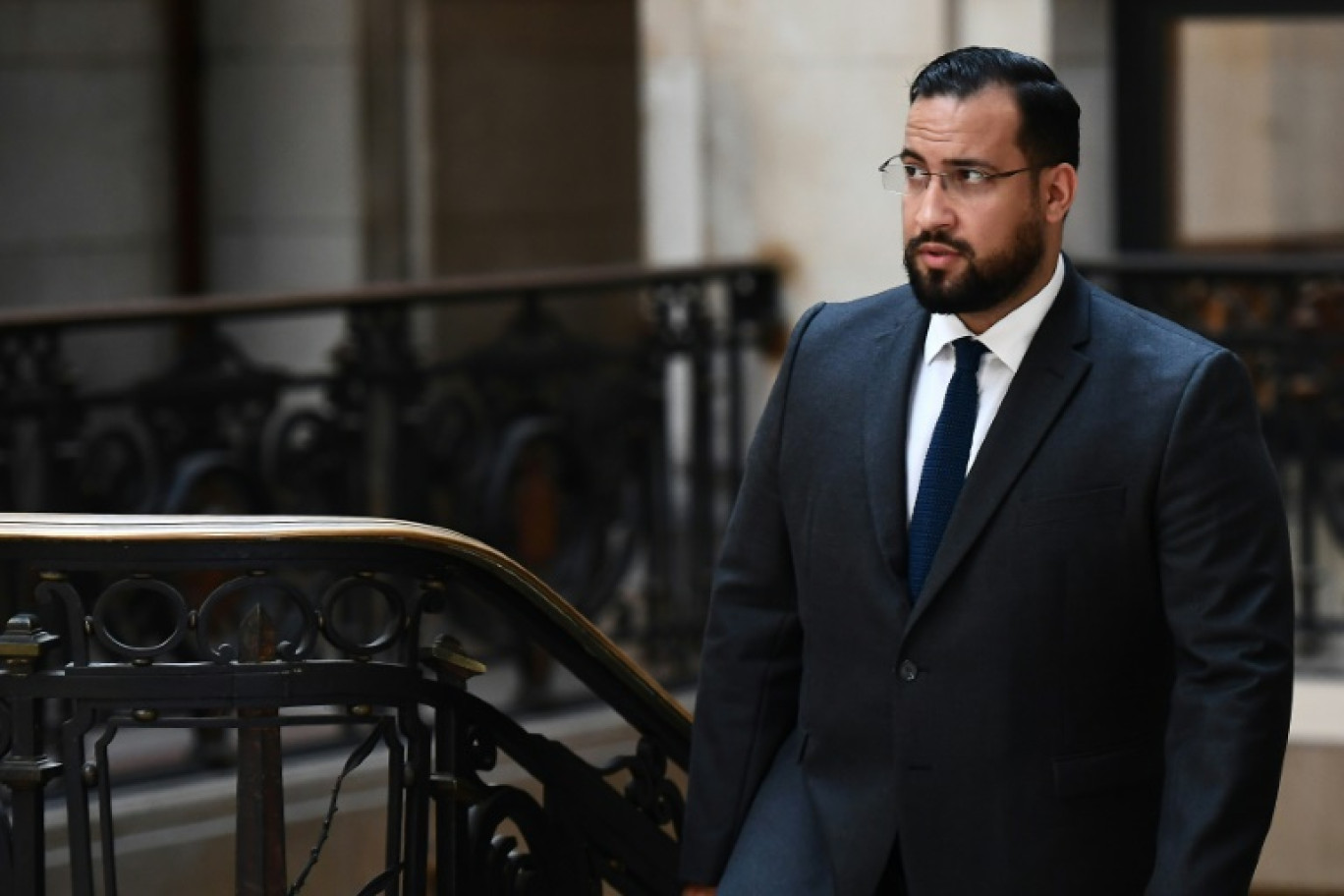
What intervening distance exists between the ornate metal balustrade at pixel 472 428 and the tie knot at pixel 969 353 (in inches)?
164

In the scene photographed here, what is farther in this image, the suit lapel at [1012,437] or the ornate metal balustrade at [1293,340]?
the ornate metal balustrade at [1293,340]

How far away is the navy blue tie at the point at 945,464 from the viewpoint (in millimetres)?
3408

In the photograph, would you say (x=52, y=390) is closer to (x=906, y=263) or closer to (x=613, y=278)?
(x=613, y=278)

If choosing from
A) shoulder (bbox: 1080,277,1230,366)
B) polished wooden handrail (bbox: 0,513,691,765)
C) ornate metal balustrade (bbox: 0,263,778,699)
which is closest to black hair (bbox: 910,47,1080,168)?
shoulder (bbox: 1080,277,1230,366)

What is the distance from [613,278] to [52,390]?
2.04 m

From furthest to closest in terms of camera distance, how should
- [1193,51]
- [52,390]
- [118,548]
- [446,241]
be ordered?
[446,241] → [1193,51] → [52,390] → [118,548]

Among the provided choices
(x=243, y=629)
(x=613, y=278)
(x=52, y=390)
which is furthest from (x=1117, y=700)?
(x=613, y=278)

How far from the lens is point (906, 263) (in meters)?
3.34

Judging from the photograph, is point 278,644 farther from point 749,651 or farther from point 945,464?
point 945,464

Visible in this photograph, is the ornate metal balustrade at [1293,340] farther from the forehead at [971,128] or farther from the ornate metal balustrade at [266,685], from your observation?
the forehead at [971,128]

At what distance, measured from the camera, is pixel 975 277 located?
3340 mm

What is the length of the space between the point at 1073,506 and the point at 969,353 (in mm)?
257

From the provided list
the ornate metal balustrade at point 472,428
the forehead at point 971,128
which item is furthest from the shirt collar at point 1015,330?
the ornate metal balustrade at point 472,428

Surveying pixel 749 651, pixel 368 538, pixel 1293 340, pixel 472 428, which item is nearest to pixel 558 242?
pixel 472 428
